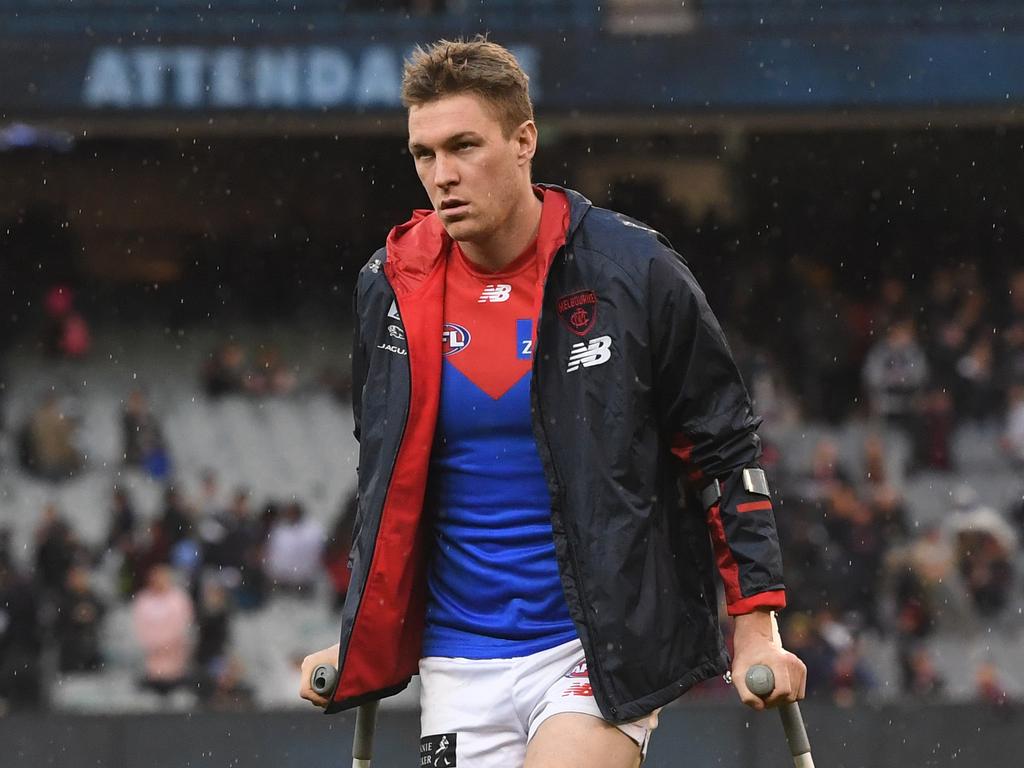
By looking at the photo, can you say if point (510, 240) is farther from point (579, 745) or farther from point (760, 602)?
point (579, 745)

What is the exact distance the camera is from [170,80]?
50.3ft

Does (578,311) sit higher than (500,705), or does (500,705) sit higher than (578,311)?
(578,311)

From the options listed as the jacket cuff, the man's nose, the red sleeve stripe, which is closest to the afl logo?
the man's nose

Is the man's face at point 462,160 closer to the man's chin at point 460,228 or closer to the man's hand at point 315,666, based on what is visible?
the man's chin at point 460,228

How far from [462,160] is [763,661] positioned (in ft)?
3.68

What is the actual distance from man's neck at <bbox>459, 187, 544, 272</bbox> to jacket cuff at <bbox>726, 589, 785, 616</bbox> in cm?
84

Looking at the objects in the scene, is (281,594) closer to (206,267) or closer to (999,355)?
(206,267)

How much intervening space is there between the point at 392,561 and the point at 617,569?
0.47 m

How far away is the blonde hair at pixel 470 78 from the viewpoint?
11.9 ft

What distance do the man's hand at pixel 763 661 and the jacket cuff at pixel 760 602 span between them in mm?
19

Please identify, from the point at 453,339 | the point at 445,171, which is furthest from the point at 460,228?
the point at 453,339

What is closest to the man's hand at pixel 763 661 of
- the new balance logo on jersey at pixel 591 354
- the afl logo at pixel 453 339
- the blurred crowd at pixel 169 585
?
the new balance logo on jersey at pixel 591 354

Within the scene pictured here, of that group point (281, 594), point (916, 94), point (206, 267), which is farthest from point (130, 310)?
point (916, 94)

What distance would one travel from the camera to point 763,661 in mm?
3494
